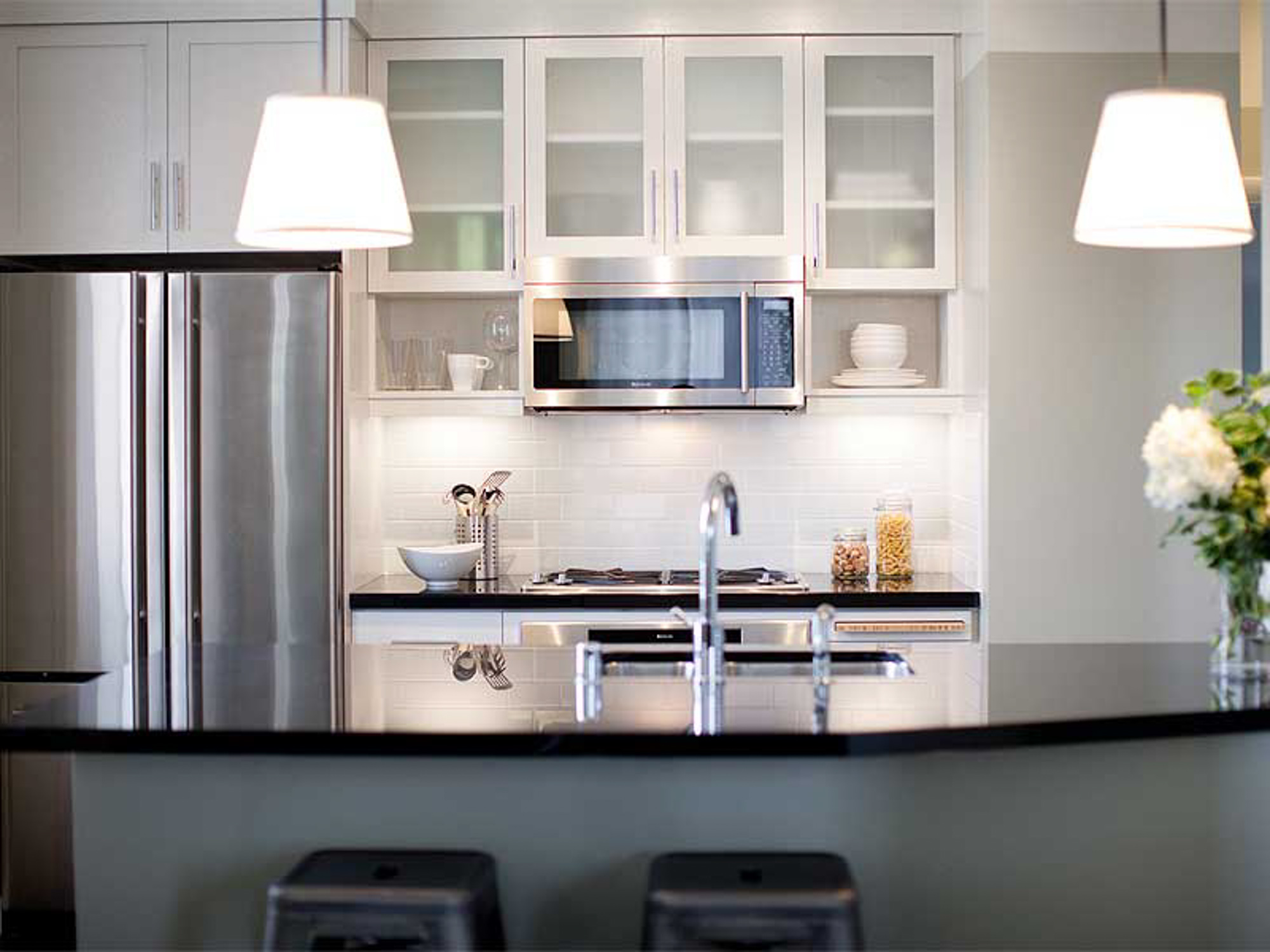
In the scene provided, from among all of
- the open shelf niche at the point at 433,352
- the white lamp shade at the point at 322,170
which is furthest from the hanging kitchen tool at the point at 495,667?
the open shelf niche at the point at 433,352

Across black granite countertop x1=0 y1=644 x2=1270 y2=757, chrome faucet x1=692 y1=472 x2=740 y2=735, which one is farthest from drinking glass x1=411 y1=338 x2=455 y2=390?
chrome faucet x1=692 y1=472 x2=740 y2=735

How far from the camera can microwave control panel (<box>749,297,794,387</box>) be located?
4.52 metres

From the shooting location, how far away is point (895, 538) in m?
4.73

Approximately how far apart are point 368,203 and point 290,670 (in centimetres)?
92

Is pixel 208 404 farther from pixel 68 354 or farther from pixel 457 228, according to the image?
pixel 457 228

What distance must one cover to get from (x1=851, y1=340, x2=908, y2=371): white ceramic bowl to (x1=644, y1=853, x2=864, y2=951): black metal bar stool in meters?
2.67

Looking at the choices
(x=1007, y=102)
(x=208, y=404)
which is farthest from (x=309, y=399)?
(x=1007, y=102)

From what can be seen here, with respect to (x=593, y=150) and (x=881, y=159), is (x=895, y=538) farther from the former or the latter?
(x=593, y=150)

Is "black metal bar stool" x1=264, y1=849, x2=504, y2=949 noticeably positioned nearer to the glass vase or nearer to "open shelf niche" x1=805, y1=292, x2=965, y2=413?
the glass vase

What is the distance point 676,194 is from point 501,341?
0.72 meters

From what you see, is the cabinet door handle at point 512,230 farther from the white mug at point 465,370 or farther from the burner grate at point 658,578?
the burner grate at point 658,578

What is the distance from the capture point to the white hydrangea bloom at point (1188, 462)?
2.54m

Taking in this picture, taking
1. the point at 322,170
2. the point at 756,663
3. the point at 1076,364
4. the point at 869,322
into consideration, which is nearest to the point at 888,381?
the point at 869,322

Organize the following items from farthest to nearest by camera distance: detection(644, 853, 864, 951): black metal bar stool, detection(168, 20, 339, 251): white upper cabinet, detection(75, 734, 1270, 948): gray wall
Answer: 1. detection(168, 20, 339, 251): white upper cabinet
2. detection(75, 734, 1270, 948): gray wall
3. detection(644, 853, 864, 951): black metal bar stool
